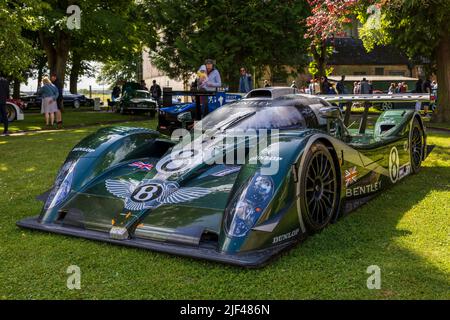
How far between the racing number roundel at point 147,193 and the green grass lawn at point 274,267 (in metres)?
0.53

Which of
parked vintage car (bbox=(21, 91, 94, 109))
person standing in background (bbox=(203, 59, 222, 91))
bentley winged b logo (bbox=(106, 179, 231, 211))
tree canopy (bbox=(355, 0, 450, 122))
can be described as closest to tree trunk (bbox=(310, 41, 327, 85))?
tree canopy (bbox=(355, 0, 450, 122))

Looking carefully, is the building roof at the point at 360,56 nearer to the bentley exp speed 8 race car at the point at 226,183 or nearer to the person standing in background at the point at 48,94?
the person standing in background at the point at 48,94

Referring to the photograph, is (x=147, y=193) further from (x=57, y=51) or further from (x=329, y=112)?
(x=57, y=51)

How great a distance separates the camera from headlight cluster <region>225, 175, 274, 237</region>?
3906mm

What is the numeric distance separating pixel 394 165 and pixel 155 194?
3.80 meters

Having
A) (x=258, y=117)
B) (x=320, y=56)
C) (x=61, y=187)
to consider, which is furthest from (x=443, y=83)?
(x=61, y=187)

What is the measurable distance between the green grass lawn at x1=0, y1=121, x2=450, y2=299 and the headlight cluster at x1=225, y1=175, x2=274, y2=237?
343mm

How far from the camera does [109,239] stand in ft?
14.1

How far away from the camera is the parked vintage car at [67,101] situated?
114ft

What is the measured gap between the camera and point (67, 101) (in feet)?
122

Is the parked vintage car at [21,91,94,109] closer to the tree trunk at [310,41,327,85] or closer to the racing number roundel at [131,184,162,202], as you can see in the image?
the tree trunk at [310,41,327,85]

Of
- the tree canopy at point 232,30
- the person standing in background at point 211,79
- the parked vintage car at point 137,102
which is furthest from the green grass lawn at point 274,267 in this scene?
the parked vintage car at point 137,102
